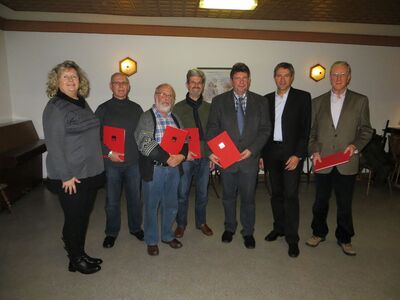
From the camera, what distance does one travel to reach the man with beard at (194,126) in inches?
105

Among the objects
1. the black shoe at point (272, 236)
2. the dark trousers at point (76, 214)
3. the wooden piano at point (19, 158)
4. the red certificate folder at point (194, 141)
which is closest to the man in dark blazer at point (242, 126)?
the red certificate folder at point (194, 141)

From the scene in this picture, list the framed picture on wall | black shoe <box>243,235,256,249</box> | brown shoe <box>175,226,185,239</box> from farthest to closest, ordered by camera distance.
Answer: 1. the framed picture on wall
2. brown shoe <box>175,226,185,239</box>
3. black shoe <box>243,235,256,249</box>

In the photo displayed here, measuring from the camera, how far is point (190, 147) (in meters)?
2.64

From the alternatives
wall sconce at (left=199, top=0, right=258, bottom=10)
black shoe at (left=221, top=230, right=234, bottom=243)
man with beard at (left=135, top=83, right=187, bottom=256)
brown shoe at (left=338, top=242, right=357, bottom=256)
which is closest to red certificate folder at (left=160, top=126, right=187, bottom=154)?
man with beard at (left=135, top=83, right=187, bottom=256)

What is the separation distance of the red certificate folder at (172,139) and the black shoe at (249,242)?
1134mm

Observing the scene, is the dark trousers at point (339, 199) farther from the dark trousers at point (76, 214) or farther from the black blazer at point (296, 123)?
the dark trousers at point (76, 214)

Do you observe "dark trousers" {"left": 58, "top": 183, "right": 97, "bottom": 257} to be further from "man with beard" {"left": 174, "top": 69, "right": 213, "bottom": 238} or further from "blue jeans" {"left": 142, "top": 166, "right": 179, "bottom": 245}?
"man with beard" {"left": 174, "top": 69, "right": 213, "bottom": 238}

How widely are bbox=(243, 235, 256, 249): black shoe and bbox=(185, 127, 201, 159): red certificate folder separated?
924 mm

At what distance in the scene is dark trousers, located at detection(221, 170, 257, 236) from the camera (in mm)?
2618

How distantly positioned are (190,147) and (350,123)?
4.54 feet

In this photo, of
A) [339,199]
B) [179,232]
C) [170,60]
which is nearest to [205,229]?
[179,232]

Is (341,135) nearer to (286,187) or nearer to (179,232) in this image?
(286,187)

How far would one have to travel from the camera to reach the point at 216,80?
503 centimetres

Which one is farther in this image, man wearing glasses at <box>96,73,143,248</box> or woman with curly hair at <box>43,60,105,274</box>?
man wearing glasses at <box>96,73,143,248</box>
